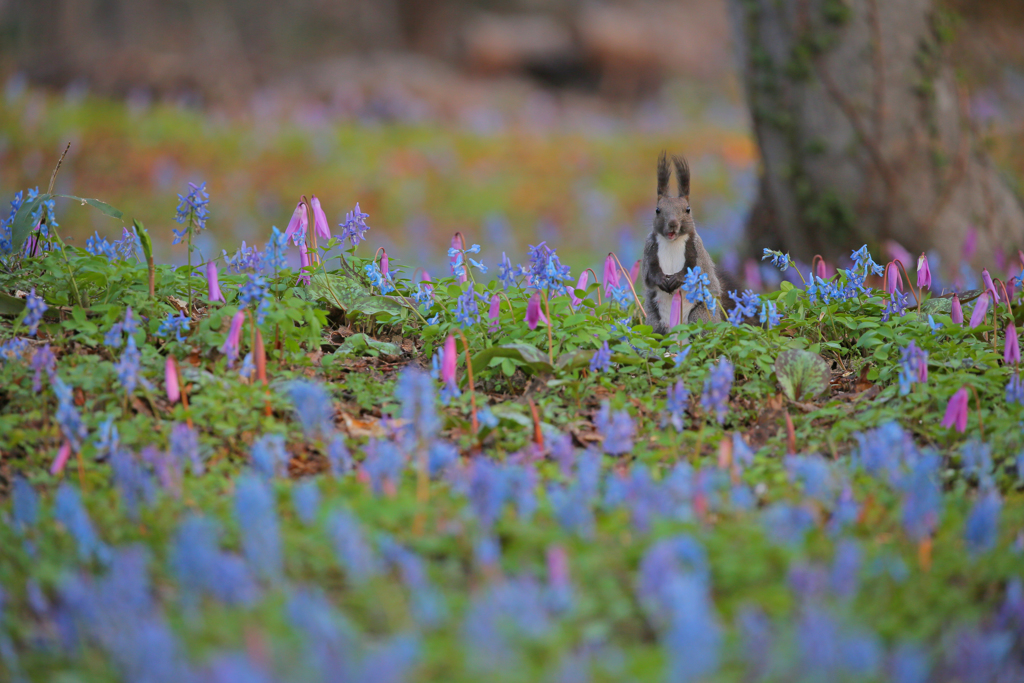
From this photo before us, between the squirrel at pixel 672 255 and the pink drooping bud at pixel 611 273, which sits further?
the squirrel at pixel 672 255

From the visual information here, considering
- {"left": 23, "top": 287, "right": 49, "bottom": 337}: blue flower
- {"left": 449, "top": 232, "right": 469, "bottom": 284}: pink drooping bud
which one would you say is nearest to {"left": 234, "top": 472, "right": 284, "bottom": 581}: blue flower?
{"left": 23, "top": 287, "right": 49, "bottom": 337}: blue flower

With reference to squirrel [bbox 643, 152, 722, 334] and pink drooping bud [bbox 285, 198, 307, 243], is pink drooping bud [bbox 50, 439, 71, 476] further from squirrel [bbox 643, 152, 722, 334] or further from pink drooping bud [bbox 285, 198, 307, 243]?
squirrel [bbox 643, 152, 722, 334]

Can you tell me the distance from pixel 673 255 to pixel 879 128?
2940 mm

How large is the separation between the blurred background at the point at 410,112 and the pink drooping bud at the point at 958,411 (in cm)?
148

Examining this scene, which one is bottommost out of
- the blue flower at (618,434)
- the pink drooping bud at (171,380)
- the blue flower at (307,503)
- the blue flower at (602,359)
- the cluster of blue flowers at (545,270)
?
the blue flower at (307,503)

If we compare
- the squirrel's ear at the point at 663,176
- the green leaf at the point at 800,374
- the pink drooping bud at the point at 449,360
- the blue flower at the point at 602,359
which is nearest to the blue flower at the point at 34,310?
the pink drooping bud at the point at 449,360

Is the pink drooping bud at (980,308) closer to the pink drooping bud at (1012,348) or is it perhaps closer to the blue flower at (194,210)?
the pink drooping bud at (1012,348)

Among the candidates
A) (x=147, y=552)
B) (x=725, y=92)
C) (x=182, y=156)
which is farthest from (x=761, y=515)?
(x=725, y=92)

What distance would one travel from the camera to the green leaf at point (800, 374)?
3215 millimetres

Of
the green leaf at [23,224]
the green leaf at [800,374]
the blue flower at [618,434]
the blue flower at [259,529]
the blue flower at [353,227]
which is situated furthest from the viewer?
the blue flower at [353,227]

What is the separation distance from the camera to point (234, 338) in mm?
2949

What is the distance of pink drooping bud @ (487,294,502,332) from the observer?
A: 338cm

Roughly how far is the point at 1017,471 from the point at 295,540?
2.20 metres

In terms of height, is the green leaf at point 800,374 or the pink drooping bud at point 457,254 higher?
the pink drooping bud at point 457,254
